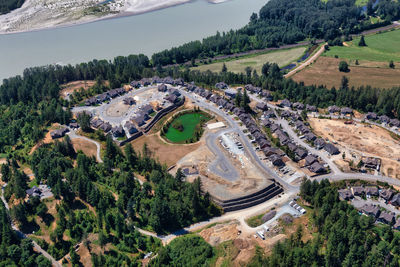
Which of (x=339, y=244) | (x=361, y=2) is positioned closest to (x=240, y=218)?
(x=339, y=244)

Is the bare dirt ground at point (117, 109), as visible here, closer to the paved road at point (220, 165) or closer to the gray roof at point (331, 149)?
the paved road at point (220, 165)

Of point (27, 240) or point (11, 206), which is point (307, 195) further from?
point (11, 206)

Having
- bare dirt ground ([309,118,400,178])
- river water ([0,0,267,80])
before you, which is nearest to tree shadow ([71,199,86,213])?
bare dirt ground ([309,118,400,178])

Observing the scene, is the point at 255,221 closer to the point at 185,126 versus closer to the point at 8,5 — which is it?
the point at 185,126

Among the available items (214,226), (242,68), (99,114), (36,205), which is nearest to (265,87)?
(242,68)

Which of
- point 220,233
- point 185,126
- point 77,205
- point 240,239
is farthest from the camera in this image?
point 185,126

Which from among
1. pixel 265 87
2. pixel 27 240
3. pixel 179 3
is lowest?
pixel 27 240
